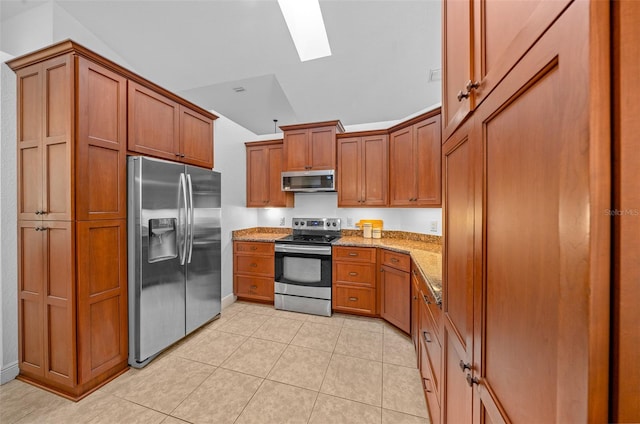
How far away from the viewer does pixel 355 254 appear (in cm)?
297

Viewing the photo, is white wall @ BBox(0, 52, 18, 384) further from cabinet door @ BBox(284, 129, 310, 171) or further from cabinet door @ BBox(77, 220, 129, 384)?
cabinet door @ BBox(284, 129, 310, 171)

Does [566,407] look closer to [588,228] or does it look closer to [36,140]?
[588,228]

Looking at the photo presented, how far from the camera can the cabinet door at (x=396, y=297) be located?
254cm

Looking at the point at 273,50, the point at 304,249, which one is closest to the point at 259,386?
the point at 304,249

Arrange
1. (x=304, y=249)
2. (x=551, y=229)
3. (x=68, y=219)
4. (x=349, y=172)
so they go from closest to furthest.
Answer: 1. (x=551, y=229)
2. (x=68, y=219)
3. (x=304, y=249)
4. (x=349, y=172)

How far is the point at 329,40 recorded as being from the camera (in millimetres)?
2455

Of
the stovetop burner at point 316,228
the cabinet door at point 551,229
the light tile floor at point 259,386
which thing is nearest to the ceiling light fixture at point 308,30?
the stovetop burner at point 316,228

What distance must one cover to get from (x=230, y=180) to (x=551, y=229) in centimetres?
353

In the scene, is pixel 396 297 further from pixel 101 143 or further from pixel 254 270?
pixel 101 143

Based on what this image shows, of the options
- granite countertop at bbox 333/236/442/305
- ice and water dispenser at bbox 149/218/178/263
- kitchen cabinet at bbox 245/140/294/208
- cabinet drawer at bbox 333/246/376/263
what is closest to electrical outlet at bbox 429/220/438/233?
granite countertop at bbox 333/236/442/305

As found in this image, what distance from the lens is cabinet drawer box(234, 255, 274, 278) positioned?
3.34 metres

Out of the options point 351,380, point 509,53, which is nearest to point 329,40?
point 509,53

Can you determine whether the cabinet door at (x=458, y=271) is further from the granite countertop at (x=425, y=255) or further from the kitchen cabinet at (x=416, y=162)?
the kitchen cabinet at (x=416, y=162)

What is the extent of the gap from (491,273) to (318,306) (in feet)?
8.81
